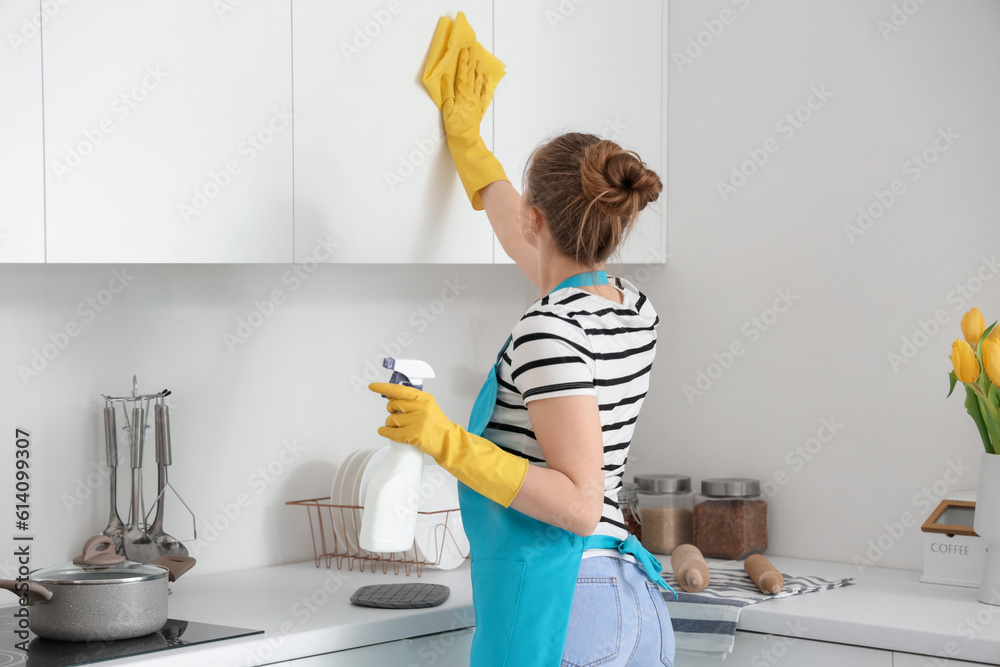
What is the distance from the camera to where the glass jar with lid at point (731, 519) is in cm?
208

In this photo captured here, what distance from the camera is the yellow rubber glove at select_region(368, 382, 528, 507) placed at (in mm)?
1193

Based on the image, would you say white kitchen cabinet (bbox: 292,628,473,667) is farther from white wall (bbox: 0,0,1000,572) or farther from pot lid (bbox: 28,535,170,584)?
white wall (bbox: 0,0,1000,572)

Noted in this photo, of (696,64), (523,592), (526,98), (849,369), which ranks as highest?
(696,64)

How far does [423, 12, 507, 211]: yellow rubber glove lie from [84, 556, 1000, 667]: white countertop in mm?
709

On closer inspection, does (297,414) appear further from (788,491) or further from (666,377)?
(788,491)

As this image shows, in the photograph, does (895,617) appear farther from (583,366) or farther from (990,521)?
(583,366)

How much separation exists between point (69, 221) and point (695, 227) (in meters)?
1.35

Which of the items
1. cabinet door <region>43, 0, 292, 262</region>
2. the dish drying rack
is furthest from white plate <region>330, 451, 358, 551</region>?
cabinet door <region>43, 0, 292, 262</region>

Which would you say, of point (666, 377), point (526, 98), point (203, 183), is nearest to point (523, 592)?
point (203, 183)

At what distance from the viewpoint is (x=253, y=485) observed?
6.31 feet

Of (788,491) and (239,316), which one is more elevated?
(239,316)

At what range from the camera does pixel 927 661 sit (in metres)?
1.52

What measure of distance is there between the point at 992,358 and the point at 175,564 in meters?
1.30

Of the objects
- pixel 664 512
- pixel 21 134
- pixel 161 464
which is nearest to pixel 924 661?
pixel 664 512
